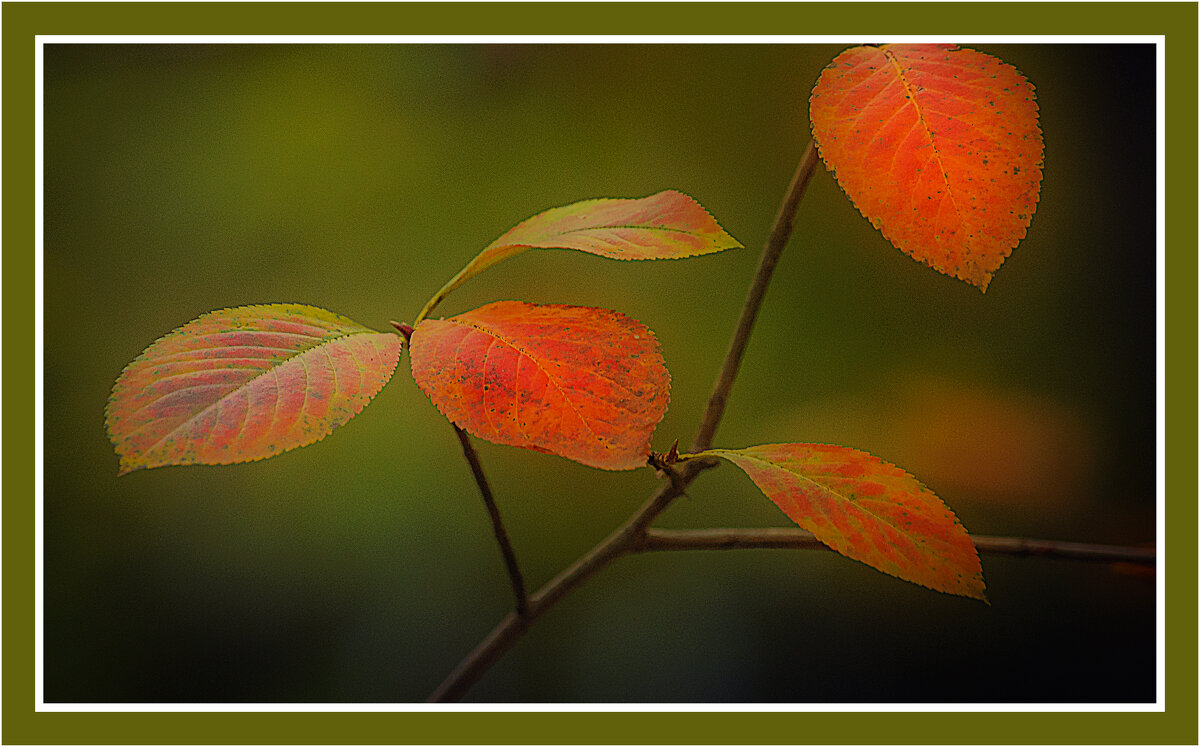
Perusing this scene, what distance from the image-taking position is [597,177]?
2.68 feet

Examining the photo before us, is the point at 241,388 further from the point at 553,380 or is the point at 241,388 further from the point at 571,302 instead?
the point at 571,302

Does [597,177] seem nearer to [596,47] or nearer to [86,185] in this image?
[596,47]

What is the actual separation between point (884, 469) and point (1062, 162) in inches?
24.0

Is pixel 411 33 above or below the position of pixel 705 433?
above

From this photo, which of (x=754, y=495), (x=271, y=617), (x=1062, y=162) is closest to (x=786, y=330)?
→ (x=754, y=495)

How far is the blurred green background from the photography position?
0.74 metres

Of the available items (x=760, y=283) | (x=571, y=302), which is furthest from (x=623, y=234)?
(x=571, y=302)

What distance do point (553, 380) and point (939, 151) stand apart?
18 centimetres

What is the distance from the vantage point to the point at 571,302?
0.80 metres

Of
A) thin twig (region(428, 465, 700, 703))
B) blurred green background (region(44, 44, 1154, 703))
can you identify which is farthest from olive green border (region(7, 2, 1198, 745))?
blurred green background (region(44, 44, 1154, 703))

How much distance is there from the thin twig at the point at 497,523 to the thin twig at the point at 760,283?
0.34ft

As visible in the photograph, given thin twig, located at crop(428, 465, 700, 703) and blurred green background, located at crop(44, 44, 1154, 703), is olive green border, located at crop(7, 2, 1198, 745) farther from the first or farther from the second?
blurred green background, located at crop(44, 44, 1154, 703)

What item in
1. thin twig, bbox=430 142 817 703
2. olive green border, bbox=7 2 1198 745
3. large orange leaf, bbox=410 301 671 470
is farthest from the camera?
olive green border, bbox=7 2 1198 745

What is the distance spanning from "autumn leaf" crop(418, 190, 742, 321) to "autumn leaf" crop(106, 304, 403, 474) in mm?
55
